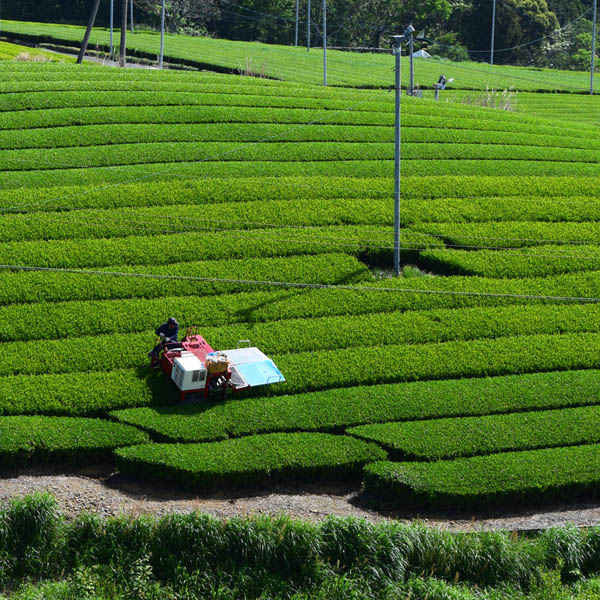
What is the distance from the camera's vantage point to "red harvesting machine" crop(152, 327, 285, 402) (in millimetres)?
22234

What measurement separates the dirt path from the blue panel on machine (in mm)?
3185

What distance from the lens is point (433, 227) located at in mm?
33031

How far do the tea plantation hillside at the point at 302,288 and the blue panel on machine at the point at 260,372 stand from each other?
0.70 m

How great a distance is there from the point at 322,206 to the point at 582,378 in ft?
41.7

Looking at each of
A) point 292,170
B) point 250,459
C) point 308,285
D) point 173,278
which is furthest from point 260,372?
point 292,170

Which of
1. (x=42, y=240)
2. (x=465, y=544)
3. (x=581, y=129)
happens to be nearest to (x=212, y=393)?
(x=465, y=544)

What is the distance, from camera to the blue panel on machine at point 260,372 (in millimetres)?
22969

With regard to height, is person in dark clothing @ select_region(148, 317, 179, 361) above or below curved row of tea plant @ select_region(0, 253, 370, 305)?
below

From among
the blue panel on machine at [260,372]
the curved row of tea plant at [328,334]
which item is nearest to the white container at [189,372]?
the blue panel on machine at [260,372]

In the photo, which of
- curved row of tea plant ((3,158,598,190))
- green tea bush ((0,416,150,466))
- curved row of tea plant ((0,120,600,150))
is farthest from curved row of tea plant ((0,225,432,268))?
curved row of tea plant ((0,120,600,150))

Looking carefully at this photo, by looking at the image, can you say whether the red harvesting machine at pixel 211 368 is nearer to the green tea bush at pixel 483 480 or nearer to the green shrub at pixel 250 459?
the green shrub at pixel 250 459

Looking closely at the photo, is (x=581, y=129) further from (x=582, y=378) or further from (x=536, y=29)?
(x=536, y=29)

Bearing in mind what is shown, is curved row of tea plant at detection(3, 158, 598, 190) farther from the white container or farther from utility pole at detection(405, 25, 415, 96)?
the white container

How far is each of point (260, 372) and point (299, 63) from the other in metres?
62.3
